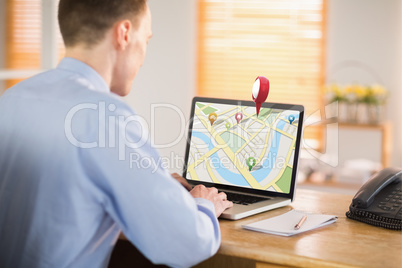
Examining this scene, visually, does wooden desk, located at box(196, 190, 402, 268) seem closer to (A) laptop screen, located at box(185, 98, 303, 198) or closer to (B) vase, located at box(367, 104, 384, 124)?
(A) laptop screen, located at box(185, 98, 303, 198)

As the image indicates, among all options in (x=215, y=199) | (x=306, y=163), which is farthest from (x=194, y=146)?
(x=306, y=163)

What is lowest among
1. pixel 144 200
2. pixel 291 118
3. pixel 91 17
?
pixel 144 200

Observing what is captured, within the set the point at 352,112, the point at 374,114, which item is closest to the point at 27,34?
the point at 352,112

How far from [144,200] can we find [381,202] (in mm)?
734

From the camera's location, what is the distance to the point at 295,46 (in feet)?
17.3

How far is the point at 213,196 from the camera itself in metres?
1.62

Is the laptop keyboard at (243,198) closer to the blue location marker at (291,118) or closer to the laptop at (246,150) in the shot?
the laptop at (246,150)

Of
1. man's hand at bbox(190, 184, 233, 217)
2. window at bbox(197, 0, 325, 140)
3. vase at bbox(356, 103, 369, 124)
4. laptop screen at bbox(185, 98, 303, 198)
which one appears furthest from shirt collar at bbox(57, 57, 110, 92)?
window at bbox(197, 0, 325, 140)

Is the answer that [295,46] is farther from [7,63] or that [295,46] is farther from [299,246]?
[299,246]

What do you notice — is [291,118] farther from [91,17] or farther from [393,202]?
[91,17]

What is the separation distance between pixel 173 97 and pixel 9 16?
6.22 feet

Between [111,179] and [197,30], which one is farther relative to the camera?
[197,30]

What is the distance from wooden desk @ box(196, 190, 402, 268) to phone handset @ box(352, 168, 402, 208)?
6 cm

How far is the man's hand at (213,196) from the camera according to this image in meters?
1.56
